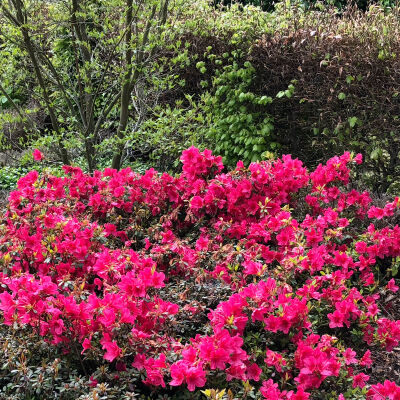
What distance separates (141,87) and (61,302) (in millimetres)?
4197

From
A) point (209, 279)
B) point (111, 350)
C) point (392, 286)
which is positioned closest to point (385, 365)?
point (392, 286)

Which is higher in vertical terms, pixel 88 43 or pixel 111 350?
pixel 88 43

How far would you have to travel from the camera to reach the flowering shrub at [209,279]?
2.00 meters

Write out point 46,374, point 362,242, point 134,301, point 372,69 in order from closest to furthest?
point 46,374
point 134,301
point 362,242
point 372,69

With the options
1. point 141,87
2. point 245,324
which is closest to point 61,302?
point 245,324

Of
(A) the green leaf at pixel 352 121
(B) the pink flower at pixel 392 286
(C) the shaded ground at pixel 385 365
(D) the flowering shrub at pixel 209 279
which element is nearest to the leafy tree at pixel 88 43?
(D) the flowering shrub at pixel 209 279

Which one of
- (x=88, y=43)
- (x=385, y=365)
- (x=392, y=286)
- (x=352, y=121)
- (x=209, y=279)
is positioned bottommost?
(x=385, y=365)

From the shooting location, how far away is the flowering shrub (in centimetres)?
200

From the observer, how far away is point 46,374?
6.44 ft

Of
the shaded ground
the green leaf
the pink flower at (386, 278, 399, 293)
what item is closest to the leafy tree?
the green leaf

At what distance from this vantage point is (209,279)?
2.56 meters

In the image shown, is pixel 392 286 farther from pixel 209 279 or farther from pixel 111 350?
pixel 111 350

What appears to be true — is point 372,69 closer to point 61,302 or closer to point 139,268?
point 139,268

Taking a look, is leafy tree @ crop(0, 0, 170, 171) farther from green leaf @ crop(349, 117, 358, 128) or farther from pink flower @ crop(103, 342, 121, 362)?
pink flower @ crop(103, 342, 121, 362)
